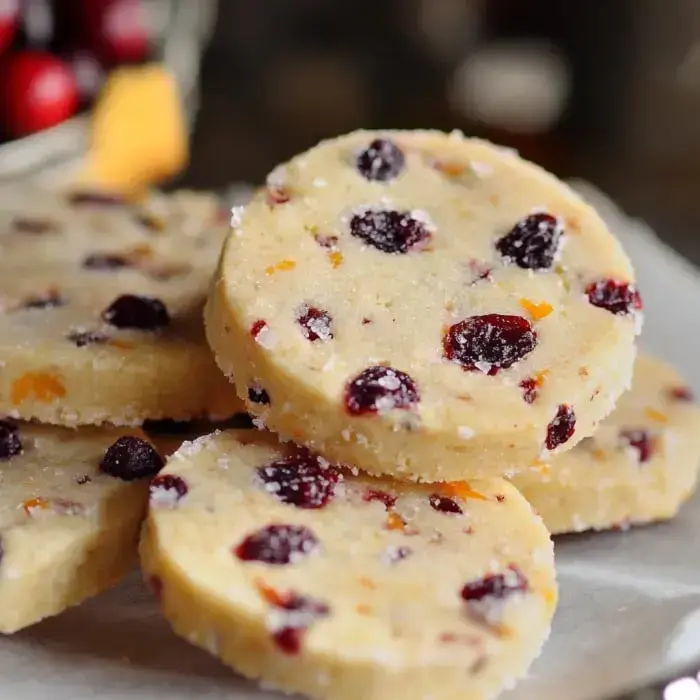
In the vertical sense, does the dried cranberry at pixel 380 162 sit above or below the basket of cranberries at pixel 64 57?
above

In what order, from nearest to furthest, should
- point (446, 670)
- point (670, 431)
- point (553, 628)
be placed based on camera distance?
point (446, 670) → point (553, 628) → point (670, 431)

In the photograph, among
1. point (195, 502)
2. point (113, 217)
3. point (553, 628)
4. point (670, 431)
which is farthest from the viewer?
point (113, 217)

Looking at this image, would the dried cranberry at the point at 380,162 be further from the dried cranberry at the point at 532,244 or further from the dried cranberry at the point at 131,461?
the dried cranberry at the point at 131,461

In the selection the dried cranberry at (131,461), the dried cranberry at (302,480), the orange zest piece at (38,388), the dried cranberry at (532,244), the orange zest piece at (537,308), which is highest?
the dried cranberry at (532,244)

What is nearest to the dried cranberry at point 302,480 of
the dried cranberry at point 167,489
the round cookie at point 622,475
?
the dried cranberry at point 167,489

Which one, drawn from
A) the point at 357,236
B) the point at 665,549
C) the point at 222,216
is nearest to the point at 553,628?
the point at 665,549

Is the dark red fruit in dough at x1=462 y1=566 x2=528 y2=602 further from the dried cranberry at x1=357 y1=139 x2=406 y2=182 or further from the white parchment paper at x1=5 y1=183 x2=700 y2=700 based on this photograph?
the dried cranberry at x1=357 y1=139 x2=406 y2=182

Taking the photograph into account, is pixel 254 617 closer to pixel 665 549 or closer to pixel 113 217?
pixel 665 549

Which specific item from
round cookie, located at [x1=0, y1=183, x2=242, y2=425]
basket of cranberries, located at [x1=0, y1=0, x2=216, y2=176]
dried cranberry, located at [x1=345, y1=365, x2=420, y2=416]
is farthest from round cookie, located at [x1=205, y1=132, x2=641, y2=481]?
basket of cranberries, located at [x1=0, y1=0, x2=216, y2=176]
